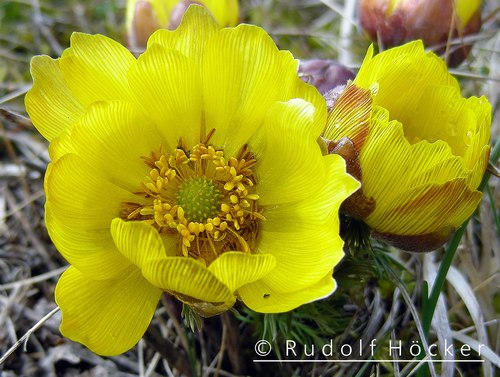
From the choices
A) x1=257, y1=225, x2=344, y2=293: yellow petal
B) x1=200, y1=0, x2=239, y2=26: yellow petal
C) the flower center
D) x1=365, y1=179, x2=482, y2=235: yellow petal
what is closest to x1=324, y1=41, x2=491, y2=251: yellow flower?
x1=365, y1=179, x2=482, y2=235: yellow petal

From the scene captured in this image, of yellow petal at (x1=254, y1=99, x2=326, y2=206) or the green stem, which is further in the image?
the green stem

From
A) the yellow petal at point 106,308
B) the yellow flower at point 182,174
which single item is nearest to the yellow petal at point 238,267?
the yellow flower at point 182,174

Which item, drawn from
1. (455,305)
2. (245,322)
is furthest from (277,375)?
(455,305)

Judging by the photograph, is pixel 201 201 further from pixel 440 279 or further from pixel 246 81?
pixel 440 279

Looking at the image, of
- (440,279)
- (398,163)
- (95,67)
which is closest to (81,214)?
(95,67)

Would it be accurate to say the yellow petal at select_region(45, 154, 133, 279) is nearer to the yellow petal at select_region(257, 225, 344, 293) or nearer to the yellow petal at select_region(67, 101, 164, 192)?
the yellow petal at select_region(67, 101, 164, 192)

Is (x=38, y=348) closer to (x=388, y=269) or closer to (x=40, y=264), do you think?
(x=40, y=264)

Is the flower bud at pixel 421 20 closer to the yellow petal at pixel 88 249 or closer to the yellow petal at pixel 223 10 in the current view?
the yellow petal at pixel 223 10
